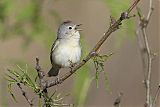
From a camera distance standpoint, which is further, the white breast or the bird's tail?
the white breast

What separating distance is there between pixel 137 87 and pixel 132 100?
1.56 ft

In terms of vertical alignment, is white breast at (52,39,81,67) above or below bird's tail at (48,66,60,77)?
above

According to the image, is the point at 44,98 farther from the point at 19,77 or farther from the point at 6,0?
the point at 6,0

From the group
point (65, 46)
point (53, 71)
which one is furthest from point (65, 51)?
point (53, 71)

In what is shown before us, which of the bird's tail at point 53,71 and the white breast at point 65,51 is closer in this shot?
the bird's tail at point 53,71

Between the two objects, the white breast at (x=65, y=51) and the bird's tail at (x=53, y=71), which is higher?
the white breast at (x=65, y=51)

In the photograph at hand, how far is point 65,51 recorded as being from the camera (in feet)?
9.86

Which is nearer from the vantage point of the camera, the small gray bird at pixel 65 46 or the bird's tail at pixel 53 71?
the bird's tail at pixel 53 71

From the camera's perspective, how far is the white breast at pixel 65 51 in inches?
111

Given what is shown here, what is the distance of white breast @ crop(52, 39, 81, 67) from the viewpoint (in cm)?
283

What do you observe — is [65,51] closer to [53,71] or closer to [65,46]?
[65,46]

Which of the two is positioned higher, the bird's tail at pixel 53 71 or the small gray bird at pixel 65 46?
the small gray bird at pixel 65 46

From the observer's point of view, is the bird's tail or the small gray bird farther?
the small gray bird

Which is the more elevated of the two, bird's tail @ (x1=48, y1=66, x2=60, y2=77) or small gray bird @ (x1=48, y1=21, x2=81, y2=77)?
small gray bird @ (x1=48, y1=21, x2=81, y2=77)
